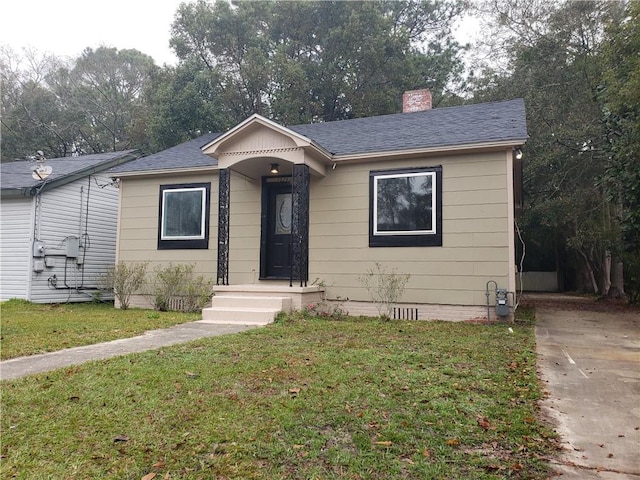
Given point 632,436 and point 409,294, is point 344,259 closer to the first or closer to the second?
point 409,294

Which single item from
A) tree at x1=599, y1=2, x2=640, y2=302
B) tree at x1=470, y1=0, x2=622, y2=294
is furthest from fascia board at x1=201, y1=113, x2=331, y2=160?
tree at x1=470, y1=0, x2=622, y2=294

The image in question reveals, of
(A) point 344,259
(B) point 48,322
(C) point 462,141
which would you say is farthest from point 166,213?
(C) point 462,141

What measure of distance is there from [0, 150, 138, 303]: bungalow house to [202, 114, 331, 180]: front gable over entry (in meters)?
5.08

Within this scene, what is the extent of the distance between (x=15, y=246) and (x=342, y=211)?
8.06m

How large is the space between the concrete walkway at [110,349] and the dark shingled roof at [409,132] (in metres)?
3.98

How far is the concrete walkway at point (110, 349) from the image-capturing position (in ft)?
12.8

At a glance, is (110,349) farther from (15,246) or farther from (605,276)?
(605,276)

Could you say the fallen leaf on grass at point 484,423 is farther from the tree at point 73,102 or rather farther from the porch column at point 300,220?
the tree at point 73,102

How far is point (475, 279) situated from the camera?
7125mm

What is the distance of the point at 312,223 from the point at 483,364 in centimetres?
488

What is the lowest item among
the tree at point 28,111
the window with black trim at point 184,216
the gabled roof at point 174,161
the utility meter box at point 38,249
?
the utility meter box at point 38,249

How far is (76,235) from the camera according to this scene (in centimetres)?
1145

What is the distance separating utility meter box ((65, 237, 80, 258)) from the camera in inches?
437

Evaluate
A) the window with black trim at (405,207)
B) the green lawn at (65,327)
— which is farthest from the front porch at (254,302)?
the window with black trim at (405,207)
